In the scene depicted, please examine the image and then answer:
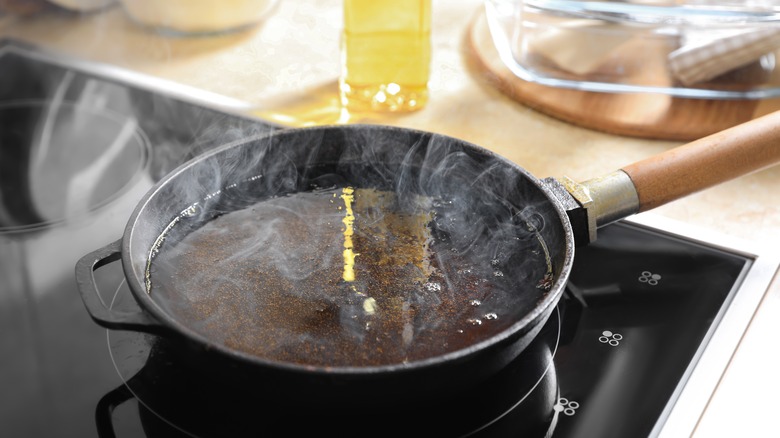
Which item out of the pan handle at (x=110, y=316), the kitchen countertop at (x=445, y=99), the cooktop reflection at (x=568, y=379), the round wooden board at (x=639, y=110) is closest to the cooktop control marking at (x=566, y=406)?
the cooktop reflection at (x=568, y=379)

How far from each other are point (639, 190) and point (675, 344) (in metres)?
0.15

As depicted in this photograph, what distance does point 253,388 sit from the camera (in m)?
0.57

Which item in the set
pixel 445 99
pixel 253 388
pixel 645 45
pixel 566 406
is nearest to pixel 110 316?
pixel 253 388

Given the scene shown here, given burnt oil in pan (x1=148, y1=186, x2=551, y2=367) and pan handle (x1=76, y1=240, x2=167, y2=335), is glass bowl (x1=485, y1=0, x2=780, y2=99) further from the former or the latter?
pan handle (x1=76, y1=240, x2=167, y2=335)

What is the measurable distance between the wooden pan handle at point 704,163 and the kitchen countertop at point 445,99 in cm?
11

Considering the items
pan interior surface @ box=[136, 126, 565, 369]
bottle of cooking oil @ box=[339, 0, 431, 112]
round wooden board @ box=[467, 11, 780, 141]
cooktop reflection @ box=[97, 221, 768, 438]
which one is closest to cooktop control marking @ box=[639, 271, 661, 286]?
cooktop reflection @ box=[97, 221, 768, 438]

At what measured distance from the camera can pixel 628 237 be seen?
854 millimetres

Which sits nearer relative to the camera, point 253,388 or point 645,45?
point 253,388

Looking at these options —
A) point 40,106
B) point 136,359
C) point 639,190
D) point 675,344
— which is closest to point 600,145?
point 639,190

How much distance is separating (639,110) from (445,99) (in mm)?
268

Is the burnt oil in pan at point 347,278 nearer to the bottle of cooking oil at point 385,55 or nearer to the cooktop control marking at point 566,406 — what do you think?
the cooktop control marking at point 566,406

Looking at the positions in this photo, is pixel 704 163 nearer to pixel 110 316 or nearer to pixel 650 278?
pixel 650 278

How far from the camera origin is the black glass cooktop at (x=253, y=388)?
2.06 ft

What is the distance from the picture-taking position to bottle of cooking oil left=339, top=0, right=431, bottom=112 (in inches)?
40.3
